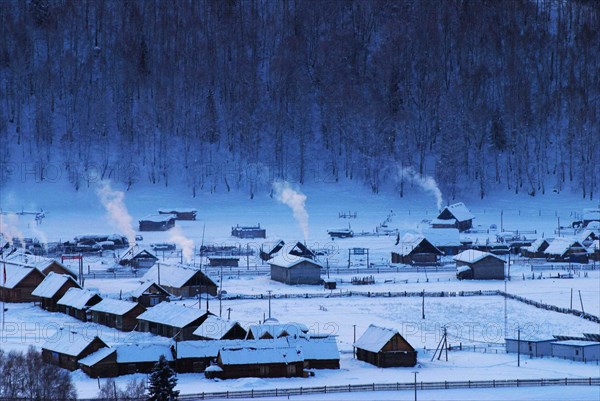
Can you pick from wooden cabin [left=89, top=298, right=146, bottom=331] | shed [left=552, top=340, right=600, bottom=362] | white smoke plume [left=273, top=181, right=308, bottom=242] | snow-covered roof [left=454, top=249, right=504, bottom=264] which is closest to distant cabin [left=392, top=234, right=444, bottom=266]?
snow-covered roof [left=454, top=249, right=504, bottom=264]

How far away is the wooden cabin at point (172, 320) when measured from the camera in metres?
47.4

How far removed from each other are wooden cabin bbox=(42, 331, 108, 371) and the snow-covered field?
141 cm

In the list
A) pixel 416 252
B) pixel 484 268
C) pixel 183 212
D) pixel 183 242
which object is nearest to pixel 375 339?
pixel 484 268

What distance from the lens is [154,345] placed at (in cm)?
4244

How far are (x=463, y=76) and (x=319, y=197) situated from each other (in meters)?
29.4

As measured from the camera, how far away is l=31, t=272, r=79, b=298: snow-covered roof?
56406mm

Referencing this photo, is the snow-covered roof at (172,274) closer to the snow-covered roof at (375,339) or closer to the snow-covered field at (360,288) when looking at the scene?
the snow-covered field at (360,288)

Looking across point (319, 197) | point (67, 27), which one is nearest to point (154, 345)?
point (319, 197)

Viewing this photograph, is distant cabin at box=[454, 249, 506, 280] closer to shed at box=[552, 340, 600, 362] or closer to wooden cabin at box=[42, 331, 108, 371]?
shed at box=[552, 340, 600, 362]

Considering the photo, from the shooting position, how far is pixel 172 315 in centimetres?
4884

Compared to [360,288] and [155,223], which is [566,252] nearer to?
[360,288]

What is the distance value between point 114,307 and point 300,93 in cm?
6978

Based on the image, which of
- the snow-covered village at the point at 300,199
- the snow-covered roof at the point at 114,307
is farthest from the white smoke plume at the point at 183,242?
the snow-covered roof at the point at 114,307

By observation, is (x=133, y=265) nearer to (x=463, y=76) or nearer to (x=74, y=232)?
(x=74, y=232)
